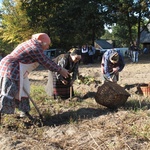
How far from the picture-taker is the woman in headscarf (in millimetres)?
6070

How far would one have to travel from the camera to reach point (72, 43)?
3222 cm

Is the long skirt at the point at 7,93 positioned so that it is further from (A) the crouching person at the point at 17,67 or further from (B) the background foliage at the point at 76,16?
(B) the background foliage at the point at 76,16

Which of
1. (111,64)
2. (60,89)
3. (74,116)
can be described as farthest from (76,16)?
(74,116)

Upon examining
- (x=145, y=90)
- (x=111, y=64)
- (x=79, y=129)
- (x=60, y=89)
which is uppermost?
(x=111, y=64)

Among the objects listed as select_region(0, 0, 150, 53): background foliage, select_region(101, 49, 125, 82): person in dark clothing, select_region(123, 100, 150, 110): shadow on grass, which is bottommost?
select_region(123, 100, 150, 110): shadow on grass

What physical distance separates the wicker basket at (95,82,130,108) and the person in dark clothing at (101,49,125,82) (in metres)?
1.29

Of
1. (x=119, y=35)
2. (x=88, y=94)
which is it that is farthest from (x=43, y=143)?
(x=119, y=35)

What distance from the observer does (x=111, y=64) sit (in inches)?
277

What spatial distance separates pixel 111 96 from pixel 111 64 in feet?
5.77

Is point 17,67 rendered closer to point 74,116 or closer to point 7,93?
point 7,93

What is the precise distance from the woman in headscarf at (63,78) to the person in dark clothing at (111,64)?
730 millimetres

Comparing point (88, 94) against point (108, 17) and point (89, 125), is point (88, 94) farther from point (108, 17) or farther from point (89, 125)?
point (108, 17)

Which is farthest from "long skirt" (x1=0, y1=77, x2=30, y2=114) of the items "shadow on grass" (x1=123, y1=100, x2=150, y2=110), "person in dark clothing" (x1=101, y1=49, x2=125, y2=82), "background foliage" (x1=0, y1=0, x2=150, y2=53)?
"background foliage" (x1=0, y1=0, x2=150, y2=53)

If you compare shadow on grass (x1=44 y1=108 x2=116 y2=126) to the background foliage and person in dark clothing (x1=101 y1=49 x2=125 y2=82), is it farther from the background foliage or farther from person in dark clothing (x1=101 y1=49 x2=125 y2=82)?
the background foliage
